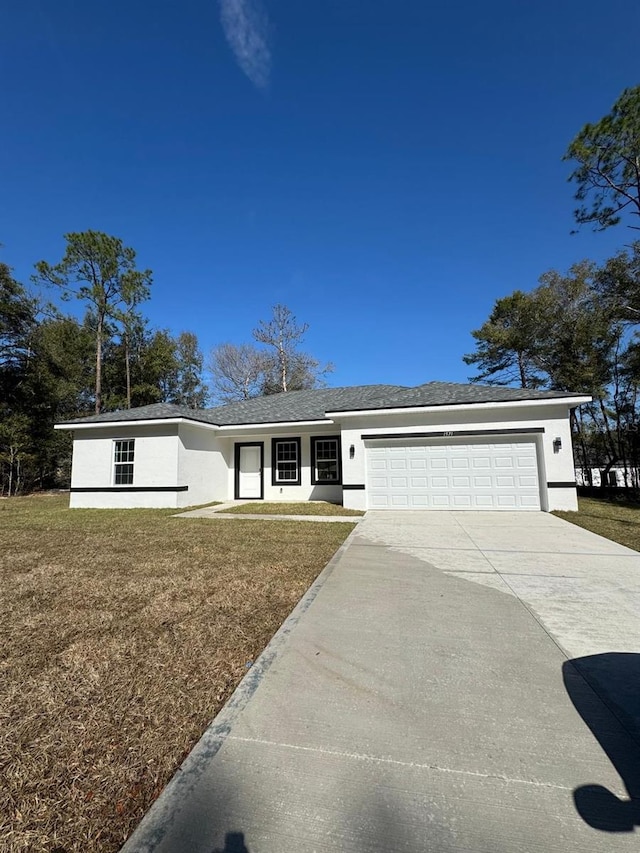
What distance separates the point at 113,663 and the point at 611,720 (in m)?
3.34

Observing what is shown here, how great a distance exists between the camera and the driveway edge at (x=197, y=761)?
57.5 inches

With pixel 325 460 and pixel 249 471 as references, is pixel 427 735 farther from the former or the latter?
pixel 249 471

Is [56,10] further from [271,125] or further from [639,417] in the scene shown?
[639,417]

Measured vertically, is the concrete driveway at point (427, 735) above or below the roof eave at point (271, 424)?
below

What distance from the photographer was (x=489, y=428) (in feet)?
34.3

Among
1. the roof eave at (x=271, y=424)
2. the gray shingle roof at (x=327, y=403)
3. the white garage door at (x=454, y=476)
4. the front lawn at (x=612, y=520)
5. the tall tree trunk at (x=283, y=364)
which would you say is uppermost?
the tall tree trunk at (x=283, y=364)

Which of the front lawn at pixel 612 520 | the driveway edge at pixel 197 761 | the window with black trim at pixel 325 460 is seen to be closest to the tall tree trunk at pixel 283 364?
the window with black trim at pixel 325 460

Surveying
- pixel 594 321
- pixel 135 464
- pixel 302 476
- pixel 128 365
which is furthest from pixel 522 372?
pixel 128 365

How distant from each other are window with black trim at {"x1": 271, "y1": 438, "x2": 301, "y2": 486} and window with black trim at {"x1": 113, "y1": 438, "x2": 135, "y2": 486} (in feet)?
16.3

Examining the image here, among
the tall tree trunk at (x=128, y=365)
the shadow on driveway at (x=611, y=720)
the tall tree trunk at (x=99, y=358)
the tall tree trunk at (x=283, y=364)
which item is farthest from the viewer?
the tall tree trunk at (x=283, y=364)

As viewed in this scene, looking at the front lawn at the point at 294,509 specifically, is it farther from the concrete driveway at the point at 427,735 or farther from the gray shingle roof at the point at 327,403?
the concrete driveway at the point at 427,735

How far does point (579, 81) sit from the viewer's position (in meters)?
10.4

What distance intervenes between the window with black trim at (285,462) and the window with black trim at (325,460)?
64 centimetres

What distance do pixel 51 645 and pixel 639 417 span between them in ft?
76.5
